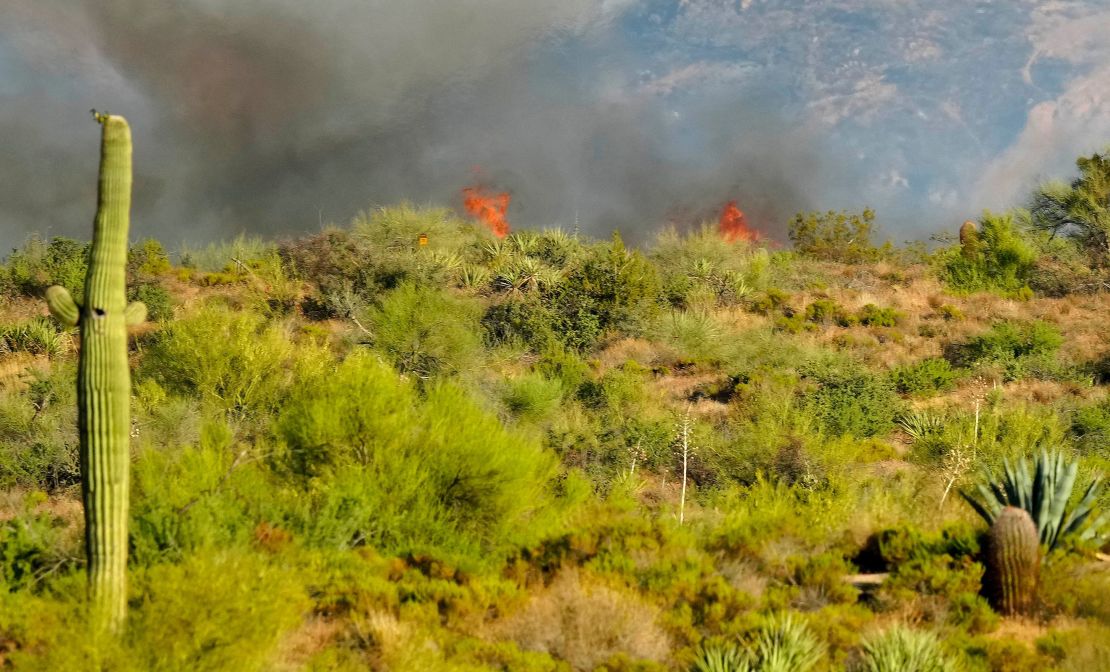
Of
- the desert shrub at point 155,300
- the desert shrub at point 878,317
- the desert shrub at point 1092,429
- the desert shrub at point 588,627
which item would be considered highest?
the desert shrub at point 155,300

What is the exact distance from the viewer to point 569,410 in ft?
70.9

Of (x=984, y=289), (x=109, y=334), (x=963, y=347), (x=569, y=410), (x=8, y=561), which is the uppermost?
(x=984, y=289)

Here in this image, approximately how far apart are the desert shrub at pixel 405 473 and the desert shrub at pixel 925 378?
1528cm

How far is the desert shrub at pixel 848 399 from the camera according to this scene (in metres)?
19.7

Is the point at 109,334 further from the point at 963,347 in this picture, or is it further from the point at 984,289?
the point at 984,289

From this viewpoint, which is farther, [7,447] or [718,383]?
[718,383]

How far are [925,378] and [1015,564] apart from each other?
644 inches

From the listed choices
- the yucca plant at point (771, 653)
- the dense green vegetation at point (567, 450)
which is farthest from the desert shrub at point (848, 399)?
the yucca plant at point (771, 653)

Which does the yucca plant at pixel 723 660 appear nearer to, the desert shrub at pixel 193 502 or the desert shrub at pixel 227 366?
the desert shrub at pixel 193 502

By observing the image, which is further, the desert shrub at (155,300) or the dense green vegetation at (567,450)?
the desert shrub at (155,300)

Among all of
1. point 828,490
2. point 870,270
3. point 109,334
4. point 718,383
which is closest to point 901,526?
point 828,490

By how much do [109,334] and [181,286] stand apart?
26.9 meters

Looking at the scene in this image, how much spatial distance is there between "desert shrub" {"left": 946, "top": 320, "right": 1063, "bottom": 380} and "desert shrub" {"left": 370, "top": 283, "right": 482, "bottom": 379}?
14.1m

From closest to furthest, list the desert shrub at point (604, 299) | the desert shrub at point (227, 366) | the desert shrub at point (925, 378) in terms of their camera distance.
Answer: the desert shrub at point (227, 366), the desert shrub at point (925, 378), the desert shrub at point (604, 299)
